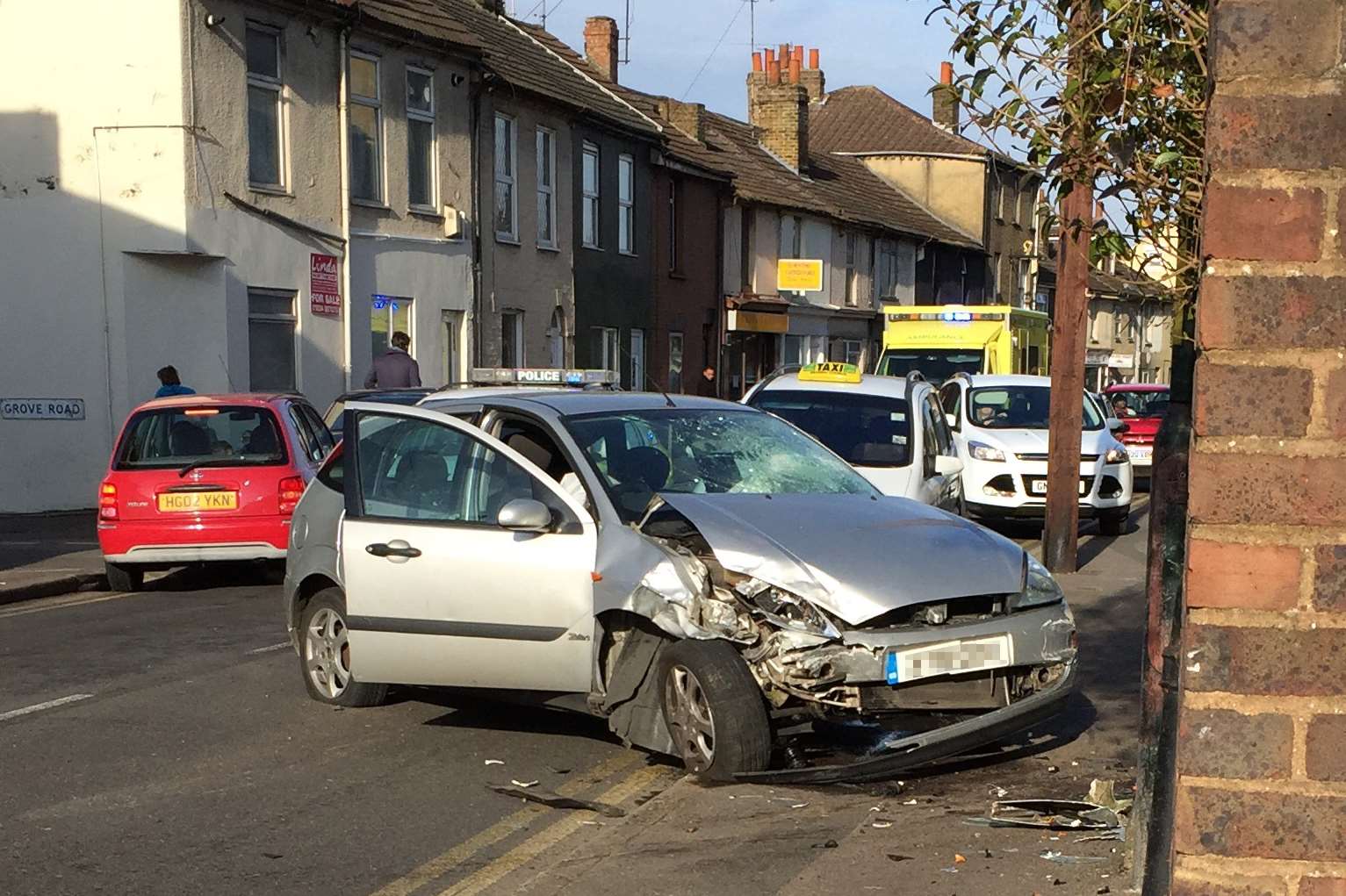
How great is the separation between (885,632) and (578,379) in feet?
15.9

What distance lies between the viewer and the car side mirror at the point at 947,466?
13594mm

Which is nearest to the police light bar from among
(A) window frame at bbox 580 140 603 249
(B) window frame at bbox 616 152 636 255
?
(A) window frame at bbox 580 140 603 249

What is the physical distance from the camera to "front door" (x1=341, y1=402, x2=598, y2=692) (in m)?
7.35

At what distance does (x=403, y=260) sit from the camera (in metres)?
25.2

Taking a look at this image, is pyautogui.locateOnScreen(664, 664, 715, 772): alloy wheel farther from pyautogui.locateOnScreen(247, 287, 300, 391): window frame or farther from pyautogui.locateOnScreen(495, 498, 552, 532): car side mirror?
pyautogui.locateOnScreen(247, 287, 300, 391): window frame

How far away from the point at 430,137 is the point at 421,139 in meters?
0.18

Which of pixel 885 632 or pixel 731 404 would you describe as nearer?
pixel 885 632

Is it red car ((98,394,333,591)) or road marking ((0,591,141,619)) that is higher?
red car ((98,394,333,591))

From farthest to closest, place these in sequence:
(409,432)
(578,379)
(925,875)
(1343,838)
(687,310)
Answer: (687,310), (578,379), (409,432), (925,875), (1343,838)

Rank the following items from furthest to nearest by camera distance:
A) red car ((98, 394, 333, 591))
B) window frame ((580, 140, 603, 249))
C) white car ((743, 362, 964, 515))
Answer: window frame ((580, 140, 603, 249)), red car ((98, 394, 333, 591)), white car ((743, 362, 964, 515))

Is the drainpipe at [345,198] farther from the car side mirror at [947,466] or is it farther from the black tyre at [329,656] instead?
the black tyre at [329,656]

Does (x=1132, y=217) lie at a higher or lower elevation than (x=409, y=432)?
higher

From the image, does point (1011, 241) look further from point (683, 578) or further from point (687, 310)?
point (683, 578)

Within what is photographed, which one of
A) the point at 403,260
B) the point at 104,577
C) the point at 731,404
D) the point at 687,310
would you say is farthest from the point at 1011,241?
the point at 731,404
